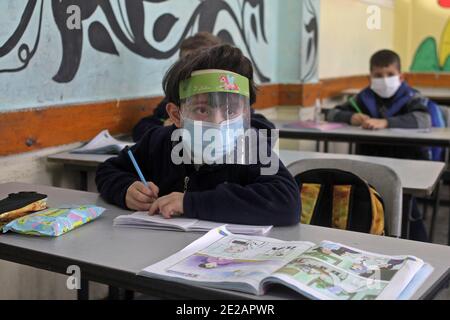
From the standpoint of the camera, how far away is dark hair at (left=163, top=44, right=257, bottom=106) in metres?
1.53

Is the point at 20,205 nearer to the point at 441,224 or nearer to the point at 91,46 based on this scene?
the point at 91,46

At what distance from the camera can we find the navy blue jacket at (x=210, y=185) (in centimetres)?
142

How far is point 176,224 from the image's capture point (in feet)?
4.56

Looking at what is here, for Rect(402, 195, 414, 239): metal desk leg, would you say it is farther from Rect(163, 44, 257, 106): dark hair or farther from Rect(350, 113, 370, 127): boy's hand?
Rect(350, 113, 370, 127): boy's hand

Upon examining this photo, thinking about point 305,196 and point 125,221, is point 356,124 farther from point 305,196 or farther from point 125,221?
point 125,221

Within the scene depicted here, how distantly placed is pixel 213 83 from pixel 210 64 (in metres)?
0.08

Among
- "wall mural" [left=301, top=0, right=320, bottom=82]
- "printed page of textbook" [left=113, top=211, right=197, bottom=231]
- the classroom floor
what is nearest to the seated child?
the classroom floor

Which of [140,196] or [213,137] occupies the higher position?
[213,137]

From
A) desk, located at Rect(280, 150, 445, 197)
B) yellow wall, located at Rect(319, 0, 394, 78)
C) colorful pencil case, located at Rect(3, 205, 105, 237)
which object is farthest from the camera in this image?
yellow wall, located at Rect(319, 0, 394, 78)

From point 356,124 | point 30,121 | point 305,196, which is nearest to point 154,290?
point 305,196

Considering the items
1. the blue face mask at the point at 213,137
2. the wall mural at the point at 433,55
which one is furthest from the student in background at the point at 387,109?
the wall mural at the point at 433,55

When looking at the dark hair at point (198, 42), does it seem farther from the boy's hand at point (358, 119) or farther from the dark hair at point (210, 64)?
the dark hair at point (210, 64)

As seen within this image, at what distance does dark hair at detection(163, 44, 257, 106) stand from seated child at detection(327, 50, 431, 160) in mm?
1983

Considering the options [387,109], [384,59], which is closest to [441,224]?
[387,109]
